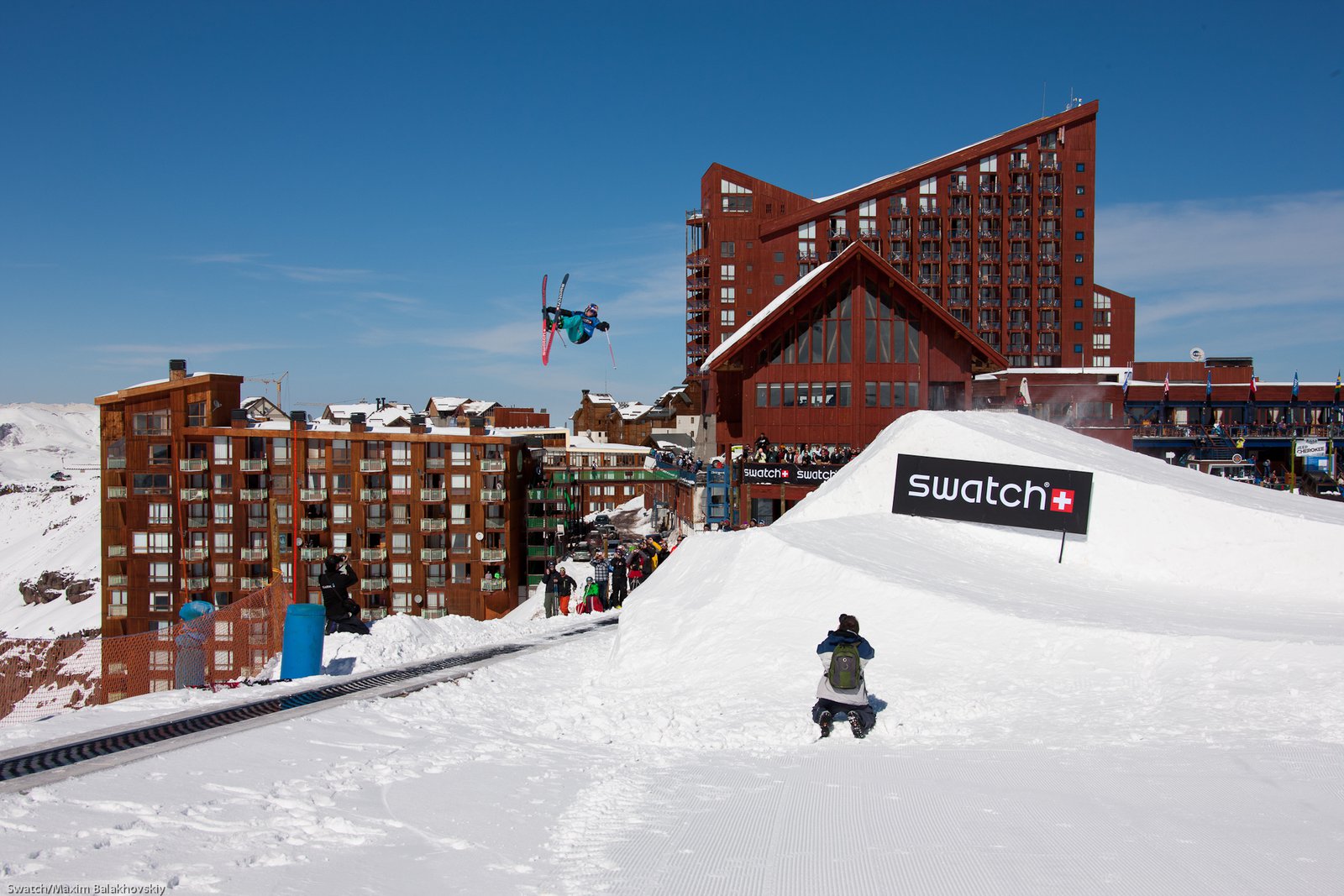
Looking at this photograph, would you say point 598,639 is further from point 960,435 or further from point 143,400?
point 143,400

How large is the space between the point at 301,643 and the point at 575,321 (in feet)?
94.7

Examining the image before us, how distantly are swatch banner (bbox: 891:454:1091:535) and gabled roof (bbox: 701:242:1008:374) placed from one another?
21339mm

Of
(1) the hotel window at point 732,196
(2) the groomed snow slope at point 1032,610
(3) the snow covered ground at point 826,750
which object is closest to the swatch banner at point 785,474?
(2) the groomed snow slope at point 1032,610

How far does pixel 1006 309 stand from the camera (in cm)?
8656

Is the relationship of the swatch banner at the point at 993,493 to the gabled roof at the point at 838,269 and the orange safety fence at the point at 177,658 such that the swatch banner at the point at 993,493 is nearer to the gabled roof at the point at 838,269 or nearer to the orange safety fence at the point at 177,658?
the orange safety fence at the point at 177,658

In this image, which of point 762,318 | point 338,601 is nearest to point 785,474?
point 762,318

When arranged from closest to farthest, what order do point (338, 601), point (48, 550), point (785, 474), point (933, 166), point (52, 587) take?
point (338, 601), point (785, 474), point (933, 166), point (52, 587), point (48, 550)

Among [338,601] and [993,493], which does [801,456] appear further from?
[338,601]

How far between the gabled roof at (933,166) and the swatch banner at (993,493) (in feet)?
218

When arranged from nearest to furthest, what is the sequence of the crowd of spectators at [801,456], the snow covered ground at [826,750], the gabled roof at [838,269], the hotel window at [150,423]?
the snow covered ground at [826,750] → the crowd of spectators at [801,456] → the gabled roof at [838,269] → the hotel window at [150,423]

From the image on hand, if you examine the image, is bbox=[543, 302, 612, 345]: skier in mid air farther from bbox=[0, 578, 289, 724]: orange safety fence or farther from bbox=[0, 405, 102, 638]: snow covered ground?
bbox=[0, 405, 102, 638]: snow covered ground

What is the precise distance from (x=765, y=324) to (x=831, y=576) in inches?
1066

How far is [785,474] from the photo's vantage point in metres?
32.6

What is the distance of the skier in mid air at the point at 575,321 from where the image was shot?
40375 mm
